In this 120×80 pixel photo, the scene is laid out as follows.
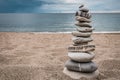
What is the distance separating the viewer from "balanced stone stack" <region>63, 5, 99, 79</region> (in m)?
8.88

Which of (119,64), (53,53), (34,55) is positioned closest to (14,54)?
(34,55)

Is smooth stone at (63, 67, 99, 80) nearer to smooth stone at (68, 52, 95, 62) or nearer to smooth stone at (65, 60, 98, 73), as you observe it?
smooth stone at (65, 60, 98, 73)

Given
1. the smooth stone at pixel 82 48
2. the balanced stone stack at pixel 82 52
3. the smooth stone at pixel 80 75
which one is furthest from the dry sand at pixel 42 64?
the smooth stone at pixel 82 48

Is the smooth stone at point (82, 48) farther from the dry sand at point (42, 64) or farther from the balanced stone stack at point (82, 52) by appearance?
the dry sand at point (42, 64)

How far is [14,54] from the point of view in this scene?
14070 millimetres

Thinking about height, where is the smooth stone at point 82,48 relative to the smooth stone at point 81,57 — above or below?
above

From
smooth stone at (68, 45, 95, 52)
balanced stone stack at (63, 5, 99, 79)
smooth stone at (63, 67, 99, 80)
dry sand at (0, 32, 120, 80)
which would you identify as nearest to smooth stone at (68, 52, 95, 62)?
balanced stone stack at (63, 5, 99, 79)

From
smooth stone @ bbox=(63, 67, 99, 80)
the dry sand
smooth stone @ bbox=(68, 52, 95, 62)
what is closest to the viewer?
smooth stone @ bbox=(68, 52, 95, 62)

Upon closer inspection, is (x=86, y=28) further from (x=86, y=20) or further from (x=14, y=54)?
(x=14, y=54)

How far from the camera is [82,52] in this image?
8.97 metres

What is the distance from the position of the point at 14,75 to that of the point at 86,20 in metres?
3.40

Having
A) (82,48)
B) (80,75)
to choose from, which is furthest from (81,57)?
(80,75)

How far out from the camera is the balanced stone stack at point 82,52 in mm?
8875

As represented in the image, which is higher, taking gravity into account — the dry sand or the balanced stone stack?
the balanced stone stack
